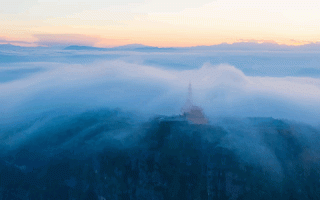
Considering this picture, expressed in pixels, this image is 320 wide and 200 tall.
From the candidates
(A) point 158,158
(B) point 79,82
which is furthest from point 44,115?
(B) point 79,82

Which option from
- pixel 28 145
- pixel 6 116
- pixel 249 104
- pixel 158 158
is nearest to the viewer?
pixel 158 158

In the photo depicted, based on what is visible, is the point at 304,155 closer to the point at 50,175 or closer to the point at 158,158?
the point at 158,158

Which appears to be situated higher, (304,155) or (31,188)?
(304,155)

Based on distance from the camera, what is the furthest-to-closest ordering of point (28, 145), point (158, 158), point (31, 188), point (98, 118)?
point (98, 118)
point (28, 145)
point (158, 158)
point (31, 188)

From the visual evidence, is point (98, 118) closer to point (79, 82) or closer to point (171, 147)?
point (171, 147)

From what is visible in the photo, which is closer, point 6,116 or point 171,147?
point 171,147

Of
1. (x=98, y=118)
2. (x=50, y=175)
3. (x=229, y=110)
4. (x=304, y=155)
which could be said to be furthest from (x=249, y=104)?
(x=50, y=175)
